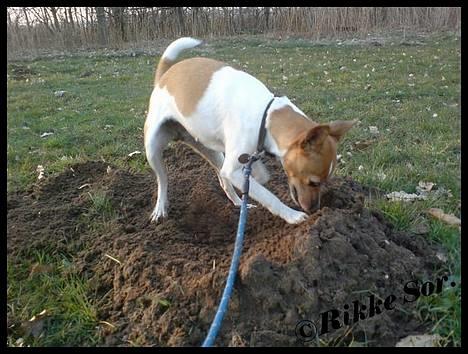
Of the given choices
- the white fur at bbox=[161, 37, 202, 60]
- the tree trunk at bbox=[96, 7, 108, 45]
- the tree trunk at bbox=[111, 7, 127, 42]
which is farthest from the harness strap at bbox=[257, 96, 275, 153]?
the tree trunk at bbox=[111, 7, 127, 42]

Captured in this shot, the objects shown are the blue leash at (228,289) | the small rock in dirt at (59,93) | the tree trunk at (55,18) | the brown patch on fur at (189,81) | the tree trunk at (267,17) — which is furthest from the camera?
the tree trunk at (267,17)

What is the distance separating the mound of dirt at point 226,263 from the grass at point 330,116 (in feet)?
0.55

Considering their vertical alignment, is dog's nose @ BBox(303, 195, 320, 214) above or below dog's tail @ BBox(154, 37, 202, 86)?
below

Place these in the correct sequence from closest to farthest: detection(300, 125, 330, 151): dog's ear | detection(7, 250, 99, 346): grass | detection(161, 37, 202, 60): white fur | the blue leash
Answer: the blue leash
detection(7, 250, 99, 346): grass
detection(300, 125, 330, 151): dog's ear
detection(161, 37, 202, 60): white fur

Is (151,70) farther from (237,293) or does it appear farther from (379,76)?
(237,293)

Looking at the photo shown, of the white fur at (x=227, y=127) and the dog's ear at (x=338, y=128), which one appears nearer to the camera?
the dog's ear at (x=338, y=128)

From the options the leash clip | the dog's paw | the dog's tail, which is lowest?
the dog's paw

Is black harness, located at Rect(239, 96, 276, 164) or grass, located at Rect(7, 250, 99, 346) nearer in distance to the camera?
grass, located at Rect(7, 250, 99, 346)

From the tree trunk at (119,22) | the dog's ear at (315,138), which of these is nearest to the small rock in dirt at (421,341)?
the dog's ear at (315,138)

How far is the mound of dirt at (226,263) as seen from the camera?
247cm

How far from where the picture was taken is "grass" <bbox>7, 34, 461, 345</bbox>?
10.5 ft

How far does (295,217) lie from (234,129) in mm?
725

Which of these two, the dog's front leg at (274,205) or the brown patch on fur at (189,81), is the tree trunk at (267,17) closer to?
the brown patch on fur at (189,81)

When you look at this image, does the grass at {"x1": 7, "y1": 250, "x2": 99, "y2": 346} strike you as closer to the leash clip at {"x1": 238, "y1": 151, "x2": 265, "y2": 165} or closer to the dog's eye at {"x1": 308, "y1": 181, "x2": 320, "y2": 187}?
the leash clip at {"x1": 238, "y1": 151, "x2": 265, "y2": 165}
